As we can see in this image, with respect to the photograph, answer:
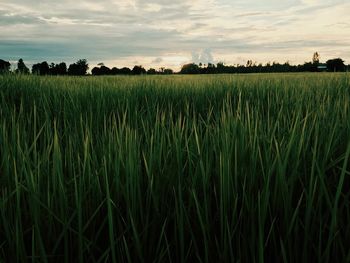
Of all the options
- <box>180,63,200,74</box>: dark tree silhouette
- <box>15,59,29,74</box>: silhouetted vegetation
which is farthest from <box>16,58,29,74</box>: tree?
<box>180,63,200,74</box>: dark tree silhouette

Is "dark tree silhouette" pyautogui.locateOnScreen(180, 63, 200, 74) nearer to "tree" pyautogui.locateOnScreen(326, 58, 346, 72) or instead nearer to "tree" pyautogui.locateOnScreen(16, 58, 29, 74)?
"tree" pyautogui.locateOnScreen(326, 58, 346, 72)

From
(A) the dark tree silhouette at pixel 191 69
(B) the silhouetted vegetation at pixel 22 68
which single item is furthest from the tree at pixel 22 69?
(A) the dark tree silhouette at pixel 191 69

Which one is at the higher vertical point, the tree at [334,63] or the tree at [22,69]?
the tree at [334,63]

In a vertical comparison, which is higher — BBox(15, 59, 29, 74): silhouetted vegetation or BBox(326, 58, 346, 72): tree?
BBox(326, 58, 346, 72): tree

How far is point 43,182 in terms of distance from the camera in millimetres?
1110

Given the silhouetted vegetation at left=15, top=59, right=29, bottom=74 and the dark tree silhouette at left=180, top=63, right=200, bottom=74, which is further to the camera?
the dark tree silhouette at left=180, top=63, right=200, bottom=74

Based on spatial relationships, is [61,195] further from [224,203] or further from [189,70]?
[189,70]

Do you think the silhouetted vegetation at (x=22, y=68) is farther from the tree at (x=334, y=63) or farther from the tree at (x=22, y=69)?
the tree at (x=334, y=63)

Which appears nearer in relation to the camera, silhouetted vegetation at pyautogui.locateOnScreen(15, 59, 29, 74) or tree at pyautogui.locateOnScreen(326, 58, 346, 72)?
silhouetted vegetation at pyautogui.locateOnScreen(15, 59, 29, 74)

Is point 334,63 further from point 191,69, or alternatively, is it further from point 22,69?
point 22,69

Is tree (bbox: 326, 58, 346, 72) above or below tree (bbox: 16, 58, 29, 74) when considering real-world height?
above

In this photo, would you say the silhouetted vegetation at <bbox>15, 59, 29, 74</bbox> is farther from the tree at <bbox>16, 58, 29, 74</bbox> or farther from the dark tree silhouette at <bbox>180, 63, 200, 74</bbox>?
the dark tree silhouette at <bbox>180, 63, 200, 74</bbox>

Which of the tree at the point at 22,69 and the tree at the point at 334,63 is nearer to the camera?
the tree at the point at 22,69

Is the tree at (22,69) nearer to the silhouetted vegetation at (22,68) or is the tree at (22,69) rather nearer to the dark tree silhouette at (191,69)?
Answer: the silhouetted vegetation at (22,68)
